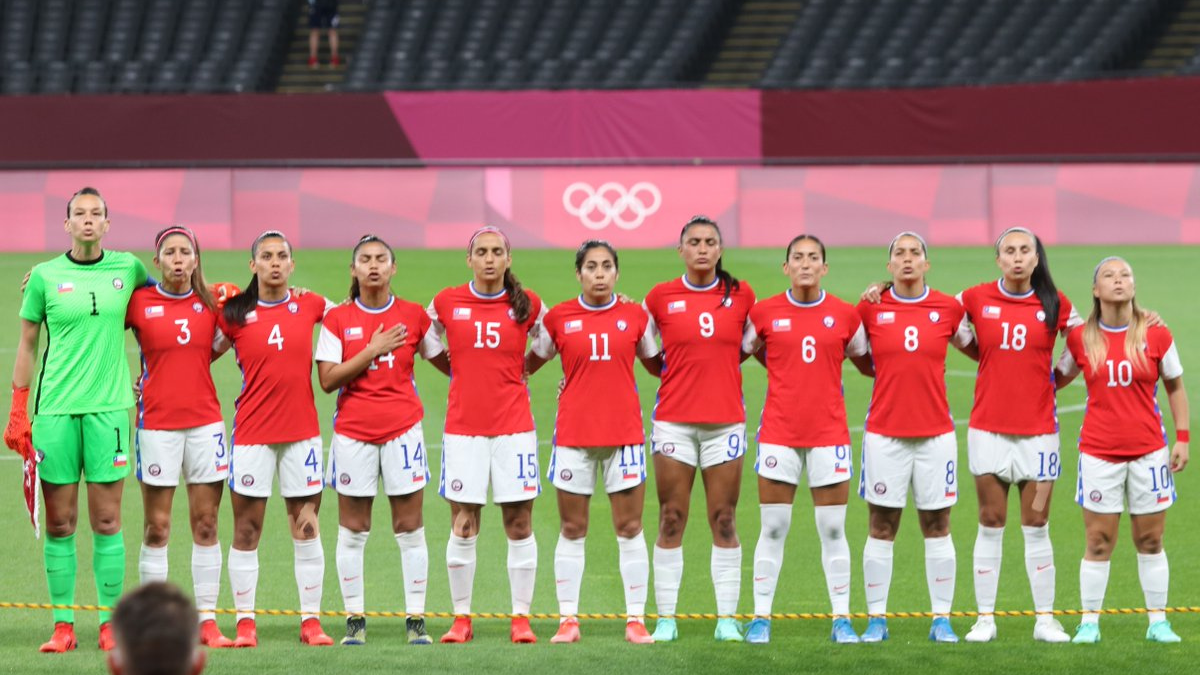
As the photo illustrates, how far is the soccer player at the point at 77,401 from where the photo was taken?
343 inches

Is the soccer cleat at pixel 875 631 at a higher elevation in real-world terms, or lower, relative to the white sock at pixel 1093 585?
lower

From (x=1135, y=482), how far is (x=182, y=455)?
4835 mm

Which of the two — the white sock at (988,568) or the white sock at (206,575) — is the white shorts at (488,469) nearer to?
the white sock at (206,575)

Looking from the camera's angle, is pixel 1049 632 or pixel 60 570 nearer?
pixel 60 570

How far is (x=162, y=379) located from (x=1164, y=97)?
21.3 meters

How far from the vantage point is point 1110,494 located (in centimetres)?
888

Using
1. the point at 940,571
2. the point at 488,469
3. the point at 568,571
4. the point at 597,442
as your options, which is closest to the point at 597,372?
the point at 597,442

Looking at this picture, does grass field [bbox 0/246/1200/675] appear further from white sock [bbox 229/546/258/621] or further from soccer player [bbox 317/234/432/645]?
soccer player [bbox 317/234/432/645]

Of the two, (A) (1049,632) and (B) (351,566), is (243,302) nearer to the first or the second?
(B) (351,566)

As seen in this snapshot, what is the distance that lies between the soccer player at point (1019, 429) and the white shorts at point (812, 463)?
2.47 ft

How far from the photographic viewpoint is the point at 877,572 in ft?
29.5

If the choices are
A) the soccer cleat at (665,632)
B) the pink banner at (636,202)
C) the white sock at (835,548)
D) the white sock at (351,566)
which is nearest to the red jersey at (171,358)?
the white sock at (351,566)

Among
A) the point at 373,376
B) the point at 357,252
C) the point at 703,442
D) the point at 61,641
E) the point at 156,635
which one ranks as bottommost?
the point at 61,641

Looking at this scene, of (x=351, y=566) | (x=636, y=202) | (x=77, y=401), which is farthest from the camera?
(x=636, y=202)
